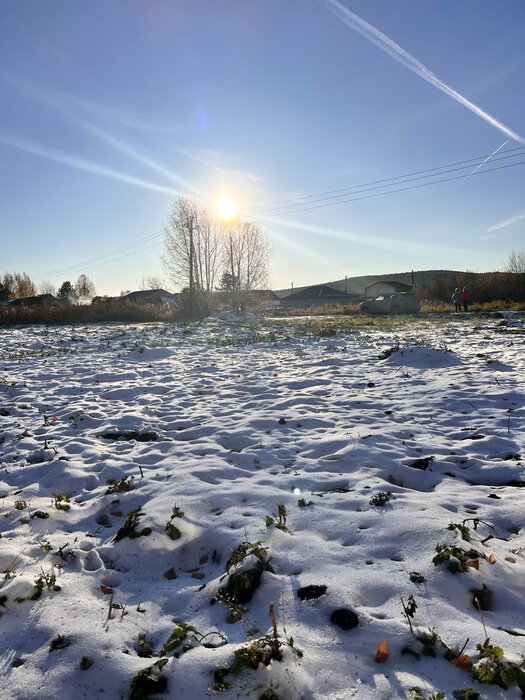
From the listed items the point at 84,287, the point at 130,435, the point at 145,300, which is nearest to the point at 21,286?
the point at 84,287

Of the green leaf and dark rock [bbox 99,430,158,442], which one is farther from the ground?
dark rock [bbox 99,430,158,442]

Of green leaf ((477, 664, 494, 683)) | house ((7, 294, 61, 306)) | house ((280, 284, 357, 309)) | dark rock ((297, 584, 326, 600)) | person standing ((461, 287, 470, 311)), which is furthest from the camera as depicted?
house ((280, 284, 357, 309))

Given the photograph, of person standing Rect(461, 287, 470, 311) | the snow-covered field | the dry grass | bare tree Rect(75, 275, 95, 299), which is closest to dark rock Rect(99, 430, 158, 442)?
the snow-covered field

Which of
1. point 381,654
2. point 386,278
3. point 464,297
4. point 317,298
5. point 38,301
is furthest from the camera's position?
point 386,278

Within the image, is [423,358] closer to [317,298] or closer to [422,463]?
[422,463]

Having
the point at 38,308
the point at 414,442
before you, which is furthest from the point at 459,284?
the point at 414,442

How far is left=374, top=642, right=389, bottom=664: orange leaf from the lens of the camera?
1.67m

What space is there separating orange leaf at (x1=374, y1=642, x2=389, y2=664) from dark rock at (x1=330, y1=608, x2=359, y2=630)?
6.5 inches

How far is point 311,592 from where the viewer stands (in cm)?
208

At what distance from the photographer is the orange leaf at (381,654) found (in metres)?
1.67

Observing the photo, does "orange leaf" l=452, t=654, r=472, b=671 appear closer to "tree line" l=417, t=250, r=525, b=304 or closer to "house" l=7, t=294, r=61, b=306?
"tree line" l=417, t=250, r=525, b=304

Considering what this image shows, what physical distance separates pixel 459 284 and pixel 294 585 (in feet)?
127

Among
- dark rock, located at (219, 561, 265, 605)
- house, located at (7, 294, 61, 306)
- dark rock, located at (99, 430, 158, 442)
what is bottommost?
dark rock, located at (219, 561, 265, 605)

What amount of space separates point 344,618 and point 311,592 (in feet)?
0.76
